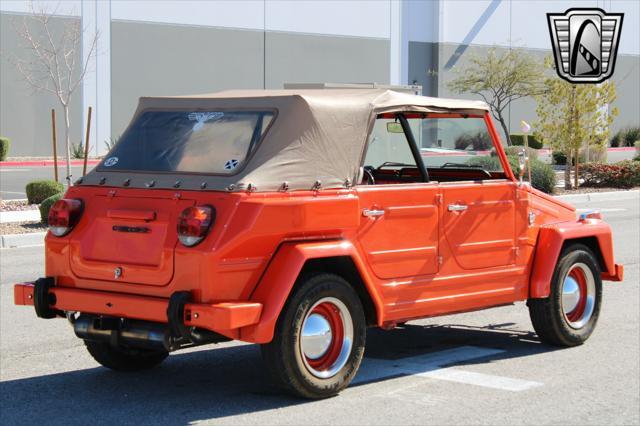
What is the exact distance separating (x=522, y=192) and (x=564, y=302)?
98 cm

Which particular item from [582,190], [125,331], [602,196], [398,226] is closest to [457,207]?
[398,226]

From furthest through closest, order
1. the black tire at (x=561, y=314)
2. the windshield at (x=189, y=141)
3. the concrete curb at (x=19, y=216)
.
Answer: the concrete curb at (x=19, y=216)
the black tire at (x=561, y=314)
the windshield at (x=189, y=141)

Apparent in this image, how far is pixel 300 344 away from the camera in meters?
6.85

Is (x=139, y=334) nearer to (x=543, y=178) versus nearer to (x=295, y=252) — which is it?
(x=295, y=252)

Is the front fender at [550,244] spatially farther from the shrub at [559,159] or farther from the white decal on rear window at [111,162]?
the shrub at [559,159]

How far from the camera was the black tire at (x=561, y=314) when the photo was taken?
8.59 m

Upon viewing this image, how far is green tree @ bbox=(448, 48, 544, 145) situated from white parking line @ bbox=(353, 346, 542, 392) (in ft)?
125

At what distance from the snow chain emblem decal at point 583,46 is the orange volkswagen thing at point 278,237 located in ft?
73.6

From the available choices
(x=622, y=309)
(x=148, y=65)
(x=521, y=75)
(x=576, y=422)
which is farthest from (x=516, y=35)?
(x=576, y=422)

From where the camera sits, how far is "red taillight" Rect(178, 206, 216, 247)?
21.6 ft

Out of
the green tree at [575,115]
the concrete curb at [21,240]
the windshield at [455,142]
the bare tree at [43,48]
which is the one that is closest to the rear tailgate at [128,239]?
the windshield at [455,142]

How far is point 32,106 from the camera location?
38.8 m

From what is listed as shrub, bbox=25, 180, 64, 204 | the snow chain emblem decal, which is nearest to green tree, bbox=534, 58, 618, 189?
the snow chain emblem decal

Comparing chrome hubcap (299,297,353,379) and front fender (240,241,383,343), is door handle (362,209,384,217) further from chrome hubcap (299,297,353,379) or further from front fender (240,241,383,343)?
chrome hubcap (299,297,353,379)
